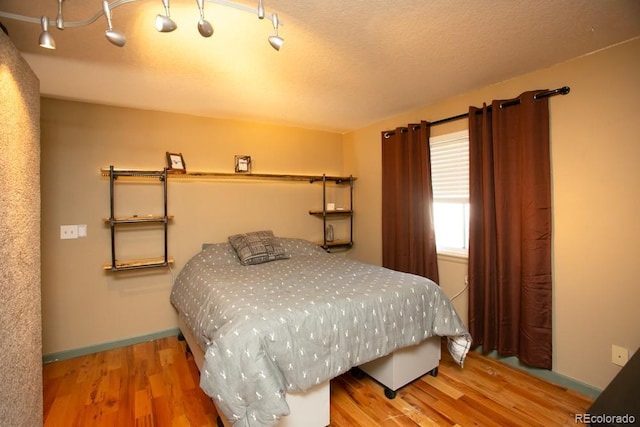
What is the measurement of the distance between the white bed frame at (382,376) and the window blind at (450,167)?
1359 mm

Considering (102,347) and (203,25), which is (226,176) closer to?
(102,347)

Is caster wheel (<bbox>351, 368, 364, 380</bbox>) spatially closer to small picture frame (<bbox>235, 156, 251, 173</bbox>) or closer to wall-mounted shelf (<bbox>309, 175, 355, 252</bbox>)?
wall-mounted shelf (<bbox>309, 175, 355, 252</bbox>)

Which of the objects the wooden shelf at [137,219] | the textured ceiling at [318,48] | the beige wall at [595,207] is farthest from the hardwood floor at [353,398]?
the textured ceiling at [318,48]

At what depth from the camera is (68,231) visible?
8.92ft

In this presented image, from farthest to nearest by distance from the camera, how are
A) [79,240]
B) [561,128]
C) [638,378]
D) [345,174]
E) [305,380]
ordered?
[345,174]
[79,240]
[561,128]
[305,380]
[638,378]

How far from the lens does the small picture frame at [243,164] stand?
11.2 feet

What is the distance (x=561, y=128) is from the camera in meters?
2.19

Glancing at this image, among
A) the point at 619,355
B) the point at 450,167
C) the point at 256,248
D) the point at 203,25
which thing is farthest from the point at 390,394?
the point at 203,25

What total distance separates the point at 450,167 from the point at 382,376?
1968 mm

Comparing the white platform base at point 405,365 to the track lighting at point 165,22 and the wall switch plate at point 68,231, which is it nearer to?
the track lighting at point 165,22

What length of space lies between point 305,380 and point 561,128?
2.43 metres

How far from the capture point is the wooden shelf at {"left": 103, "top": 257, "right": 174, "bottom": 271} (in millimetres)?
2765

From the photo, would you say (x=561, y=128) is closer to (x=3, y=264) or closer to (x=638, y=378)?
(x=638, y=378)

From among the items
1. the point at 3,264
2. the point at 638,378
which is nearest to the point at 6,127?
the point at 3,264
